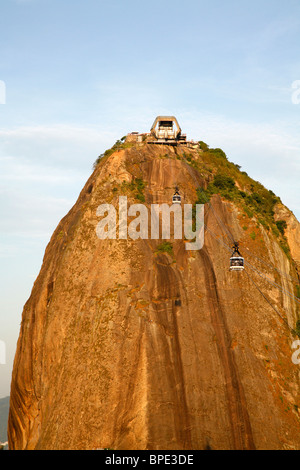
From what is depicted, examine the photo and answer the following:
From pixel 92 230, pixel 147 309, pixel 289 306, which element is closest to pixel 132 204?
pixel 92 230

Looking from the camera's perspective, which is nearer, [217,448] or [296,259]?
[217,448]

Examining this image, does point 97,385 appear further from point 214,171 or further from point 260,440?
point 214,171

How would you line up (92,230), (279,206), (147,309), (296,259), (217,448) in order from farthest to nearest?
(279,206) < (296,259) < (92,230) < (147,309) < (217,448)

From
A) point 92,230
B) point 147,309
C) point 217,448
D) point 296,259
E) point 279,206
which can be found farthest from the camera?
point 279,206

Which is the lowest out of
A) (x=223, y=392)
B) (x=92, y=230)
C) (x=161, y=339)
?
(x=223, y=392)

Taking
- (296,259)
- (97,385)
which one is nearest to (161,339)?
(97,385)

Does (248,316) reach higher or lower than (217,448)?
higher

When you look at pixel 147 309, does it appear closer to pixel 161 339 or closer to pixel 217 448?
pixel 161 339
